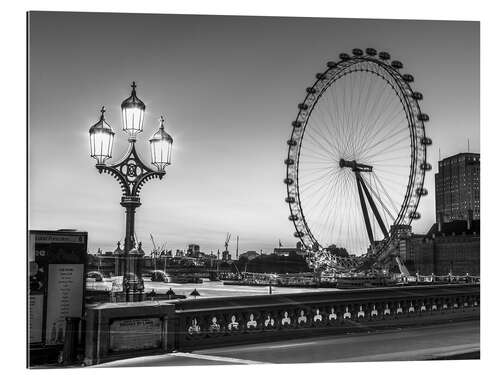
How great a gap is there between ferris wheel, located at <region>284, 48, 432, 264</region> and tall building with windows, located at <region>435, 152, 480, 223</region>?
0.32m

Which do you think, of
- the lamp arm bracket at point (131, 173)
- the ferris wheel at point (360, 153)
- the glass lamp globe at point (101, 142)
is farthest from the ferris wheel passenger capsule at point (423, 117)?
the glass lamp globe at point (101, 142)

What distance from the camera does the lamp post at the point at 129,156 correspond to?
23.1 feet

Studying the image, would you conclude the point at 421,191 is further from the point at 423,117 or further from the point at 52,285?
the point at 52,285

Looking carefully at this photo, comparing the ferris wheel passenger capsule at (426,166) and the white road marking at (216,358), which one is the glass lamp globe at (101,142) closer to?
the white road marking at (216,358)

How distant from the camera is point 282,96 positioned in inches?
358

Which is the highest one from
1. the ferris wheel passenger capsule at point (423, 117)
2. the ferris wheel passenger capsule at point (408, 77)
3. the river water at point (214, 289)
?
the ferris wheel passenger capsule at point (408, 77)

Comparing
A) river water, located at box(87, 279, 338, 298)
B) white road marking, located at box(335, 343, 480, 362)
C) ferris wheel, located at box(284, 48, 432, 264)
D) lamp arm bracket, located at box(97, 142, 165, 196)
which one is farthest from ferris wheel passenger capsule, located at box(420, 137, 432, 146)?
lamp arm bracket, located at box(97, 142, 165, 196)

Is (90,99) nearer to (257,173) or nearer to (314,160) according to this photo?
(257,173)

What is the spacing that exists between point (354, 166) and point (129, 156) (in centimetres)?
385

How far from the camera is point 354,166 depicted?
32.8 feet

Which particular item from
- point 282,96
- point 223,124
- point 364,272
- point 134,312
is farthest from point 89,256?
point 364,272

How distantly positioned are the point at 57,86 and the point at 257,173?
276 cm

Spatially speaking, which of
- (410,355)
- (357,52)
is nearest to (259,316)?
(410,355)

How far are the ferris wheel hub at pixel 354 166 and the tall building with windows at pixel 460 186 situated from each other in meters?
0.99
